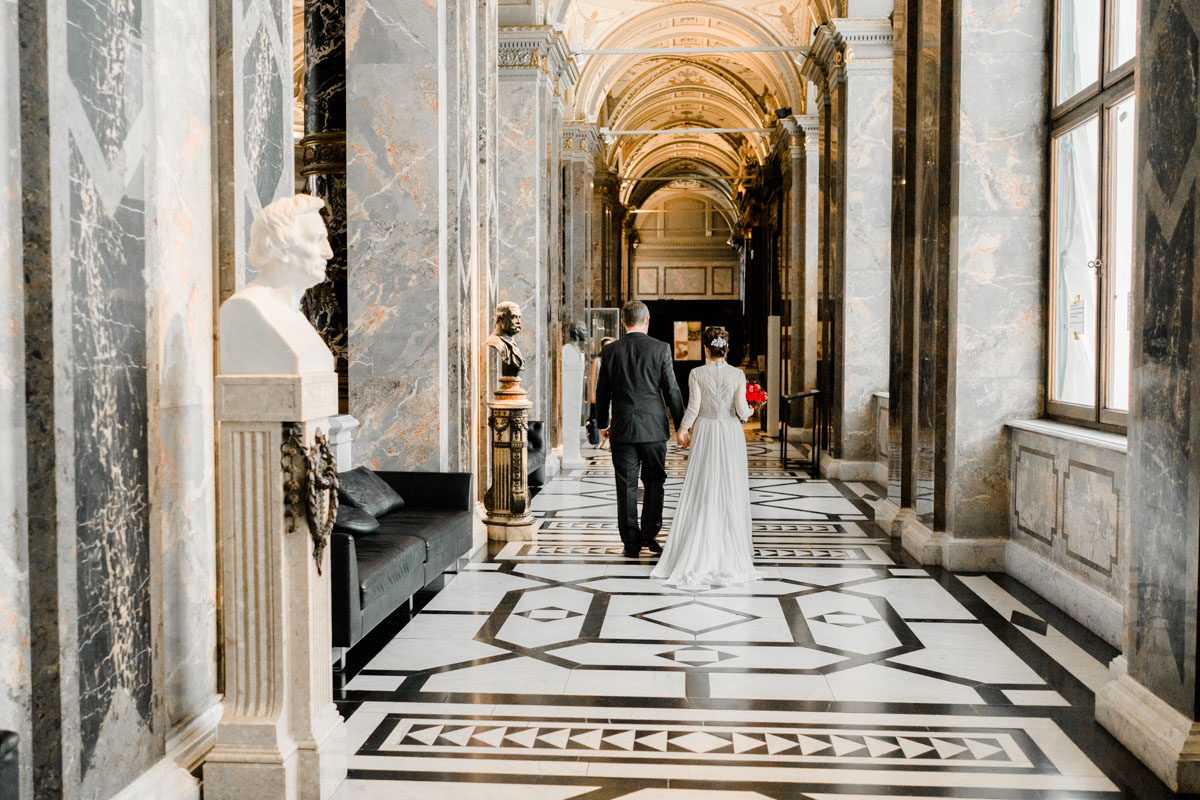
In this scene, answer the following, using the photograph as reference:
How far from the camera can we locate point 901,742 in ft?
12.8

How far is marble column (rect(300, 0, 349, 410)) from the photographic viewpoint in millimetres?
7492

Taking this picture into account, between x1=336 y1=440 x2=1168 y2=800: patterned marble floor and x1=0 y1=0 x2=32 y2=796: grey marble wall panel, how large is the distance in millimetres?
1300

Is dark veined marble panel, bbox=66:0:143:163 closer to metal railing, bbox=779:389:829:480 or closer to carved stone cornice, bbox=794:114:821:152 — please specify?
metal railing, bbox=779:389:829:480

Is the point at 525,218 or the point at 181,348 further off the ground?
the point at 525,218

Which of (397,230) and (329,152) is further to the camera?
(329,152)

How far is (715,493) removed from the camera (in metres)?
6.55

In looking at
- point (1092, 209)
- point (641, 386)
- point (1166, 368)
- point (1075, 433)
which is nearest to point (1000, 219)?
point (1092, 209)

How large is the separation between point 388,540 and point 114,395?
2.62 m

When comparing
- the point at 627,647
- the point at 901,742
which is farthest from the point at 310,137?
the point at 901,742

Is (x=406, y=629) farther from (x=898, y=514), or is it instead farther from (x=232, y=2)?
(x=898, y=514)

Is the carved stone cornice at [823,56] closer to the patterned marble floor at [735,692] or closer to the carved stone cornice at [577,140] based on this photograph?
the carved stone cornice at [577,140]

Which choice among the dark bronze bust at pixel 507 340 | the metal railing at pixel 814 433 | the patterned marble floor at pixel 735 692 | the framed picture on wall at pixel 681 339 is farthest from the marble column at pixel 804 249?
the framed picture on wall at pixel 681 339

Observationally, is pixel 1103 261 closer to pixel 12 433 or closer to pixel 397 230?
pixel 397 230

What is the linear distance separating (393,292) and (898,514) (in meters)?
4.39
